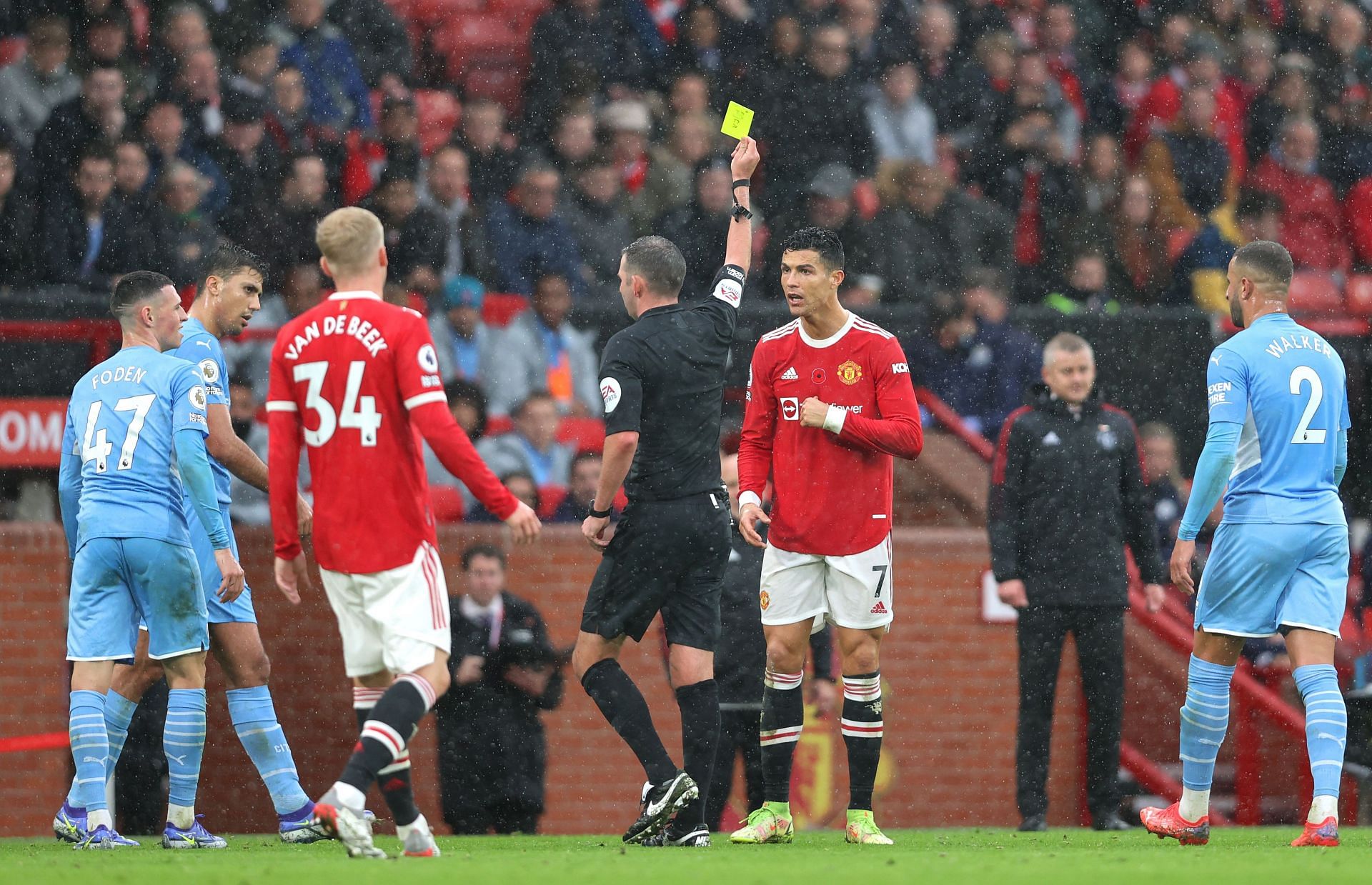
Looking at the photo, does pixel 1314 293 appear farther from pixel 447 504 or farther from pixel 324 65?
pixel 324 65

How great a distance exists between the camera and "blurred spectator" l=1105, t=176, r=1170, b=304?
13.2m

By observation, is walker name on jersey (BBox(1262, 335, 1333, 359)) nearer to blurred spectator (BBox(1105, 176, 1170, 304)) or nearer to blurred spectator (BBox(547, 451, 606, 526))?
blurred spectator (BBox(547, 451, 606, 526))

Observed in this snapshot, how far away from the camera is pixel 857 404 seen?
7.02 metres

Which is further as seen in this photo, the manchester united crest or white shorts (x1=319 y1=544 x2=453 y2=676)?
the manchester united crest

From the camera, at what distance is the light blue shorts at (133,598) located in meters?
6.92

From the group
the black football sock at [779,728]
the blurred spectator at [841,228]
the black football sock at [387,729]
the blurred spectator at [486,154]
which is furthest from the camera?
the blurred spectator at [486,154]

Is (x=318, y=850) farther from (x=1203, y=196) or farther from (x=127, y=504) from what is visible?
(x=1203, y=196)

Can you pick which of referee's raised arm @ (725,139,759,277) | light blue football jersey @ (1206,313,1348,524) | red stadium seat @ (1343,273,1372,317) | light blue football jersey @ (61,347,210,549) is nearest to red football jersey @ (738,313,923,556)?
referee's raised arm @ (725,139,759,277)

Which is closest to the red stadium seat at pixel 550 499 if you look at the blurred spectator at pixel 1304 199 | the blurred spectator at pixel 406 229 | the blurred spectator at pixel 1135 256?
the blurred spectator at pixel 406 229

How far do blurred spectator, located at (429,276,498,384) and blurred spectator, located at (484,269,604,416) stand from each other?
0.07 meters

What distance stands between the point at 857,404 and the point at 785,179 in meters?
5.97

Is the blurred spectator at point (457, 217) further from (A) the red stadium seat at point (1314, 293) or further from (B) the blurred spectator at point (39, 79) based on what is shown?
(A) the red stadium seat at point (1314, 293)

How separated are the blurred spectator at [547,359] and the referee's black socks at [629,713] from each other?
4.17m

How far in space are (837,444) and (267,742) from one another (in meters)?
2.73
